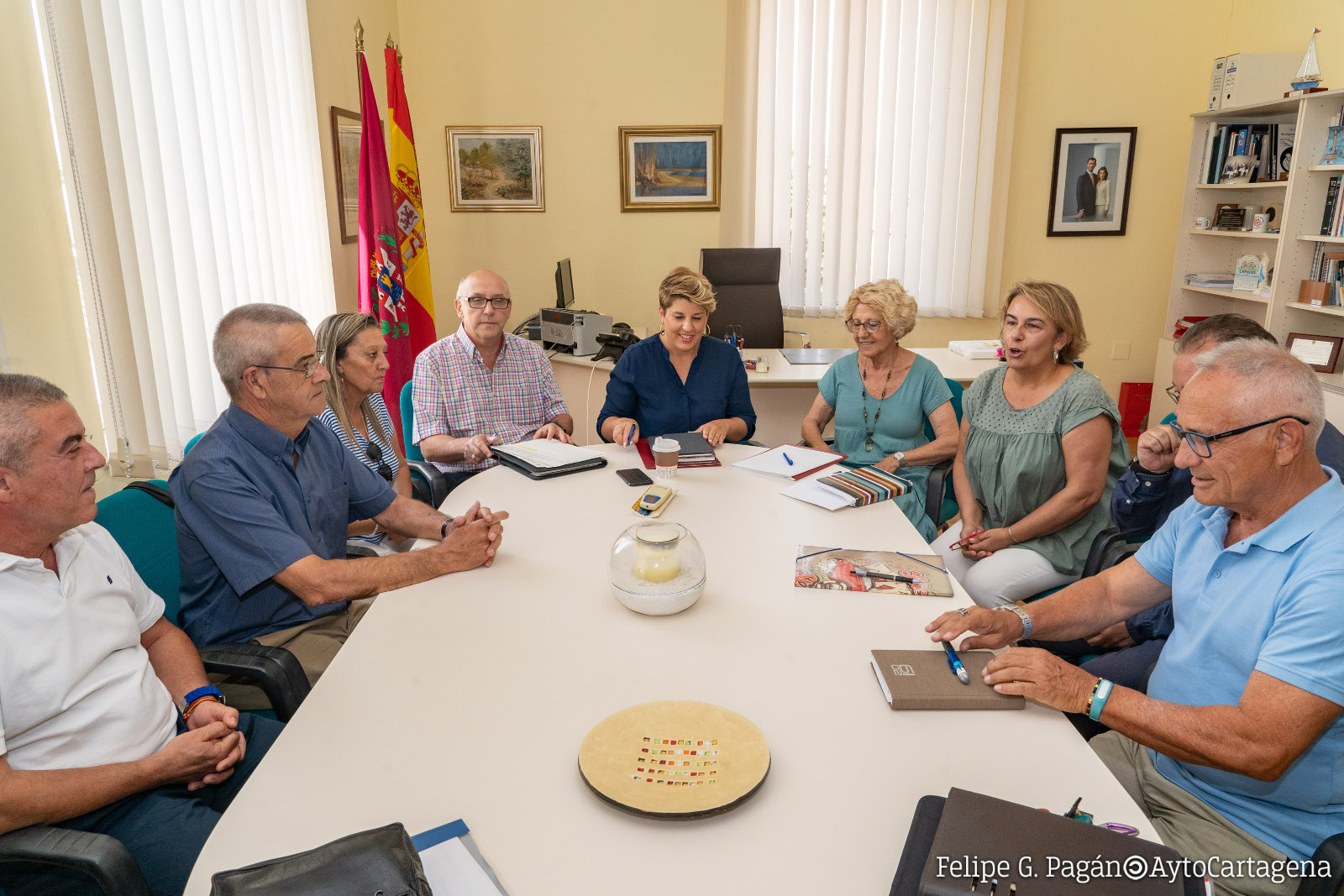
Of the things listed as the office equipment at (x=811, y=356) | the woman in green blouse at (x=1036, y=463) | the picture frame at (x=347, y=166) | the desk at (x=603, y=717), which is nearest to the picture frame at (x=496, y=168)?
the picture frame at (x=347, y=166)

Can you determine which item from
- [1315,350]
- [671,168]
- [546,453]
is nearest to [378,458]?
[546,453]

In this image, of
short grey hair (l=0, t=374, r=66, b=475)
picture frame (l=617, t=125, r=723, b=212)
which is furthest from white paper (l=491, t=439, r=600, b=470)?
picture frame (l=617, t=125, r=723, b=212)

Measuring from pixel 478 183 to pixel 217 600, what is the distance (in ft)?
13.9

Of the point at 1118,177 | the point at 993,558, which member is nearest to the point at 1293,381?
the point at 993,558

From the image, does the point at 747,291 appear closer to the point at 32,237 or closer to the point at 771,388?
the point at 771,388

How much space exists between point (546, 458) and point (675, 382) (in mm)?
661

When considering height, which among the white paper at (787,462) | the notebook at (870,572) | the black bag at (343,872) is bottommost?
the notebook at (870,572)

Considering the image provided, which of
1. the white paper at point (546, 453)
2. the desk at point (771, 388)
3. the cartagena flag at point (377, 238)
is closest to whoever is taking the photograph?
the white paper at point (546, 453)

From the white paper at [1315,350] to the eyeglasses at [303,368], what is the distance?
4868 millimetres

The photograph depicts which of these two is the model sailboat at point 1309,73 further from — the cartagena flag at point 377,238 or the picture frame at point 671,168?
the cartagena flag at point 377,238

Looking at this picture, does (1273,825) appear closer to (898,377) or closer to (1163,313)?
(898,377)

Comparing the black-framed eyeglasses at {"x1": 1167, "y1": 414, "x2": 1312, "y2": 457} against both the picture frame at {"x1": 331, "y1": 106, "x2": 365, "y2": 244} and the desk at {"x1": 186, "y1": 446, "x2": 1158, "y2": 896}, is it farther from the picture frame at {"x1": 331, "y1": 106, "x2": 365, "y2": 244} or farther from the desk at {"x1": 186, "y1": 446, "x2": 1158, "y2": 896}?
the picture frame at {"x1": 331, "y1": 106, "x2": 365, "y2": 244}

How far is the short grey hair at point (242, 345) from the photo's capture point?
1.86 m

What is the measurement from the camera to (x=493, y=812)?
1094 mm
